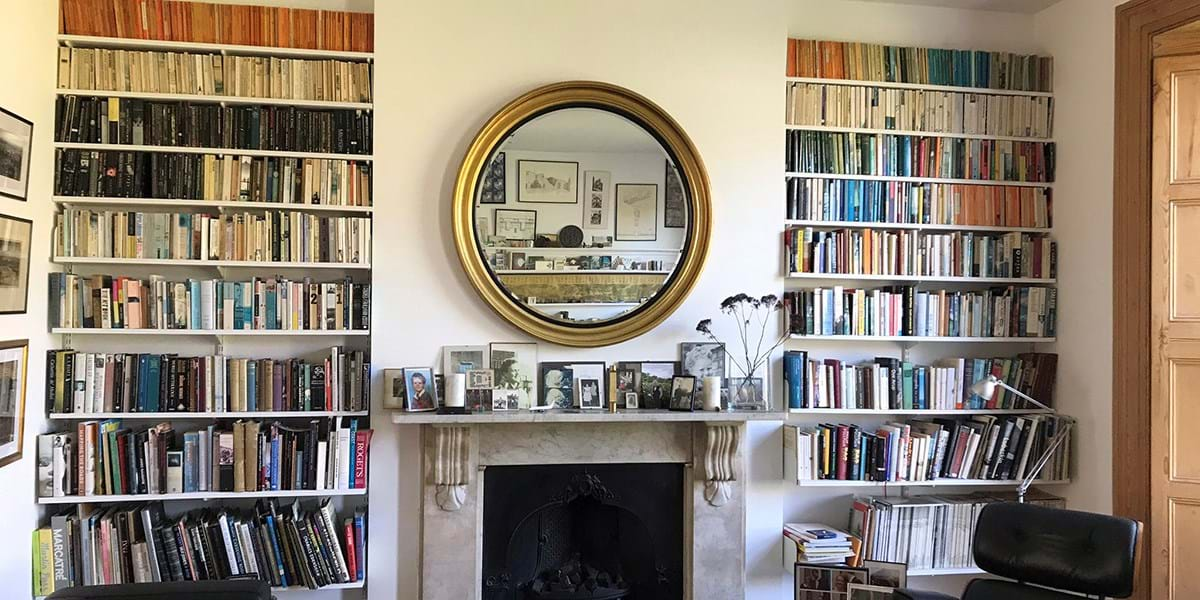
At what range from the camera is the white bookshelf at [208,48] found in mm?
3324

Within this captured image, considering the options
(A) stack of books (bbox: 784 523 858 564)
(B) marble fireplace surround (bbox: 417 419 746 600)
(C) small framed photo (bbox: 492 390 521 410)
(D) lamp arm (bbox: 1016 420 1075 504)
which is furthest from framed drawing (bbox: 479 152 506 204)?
(D) lamp arm (bbox: 1016 420 1075 504)

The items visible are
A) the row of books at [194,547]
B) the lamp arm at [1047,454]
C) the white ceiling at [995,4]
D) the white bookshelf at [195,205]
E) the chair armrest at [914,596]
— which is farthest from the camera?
the white ceiling at [995,4]

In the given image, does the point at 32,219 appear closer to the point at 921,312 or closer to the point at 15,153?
the point at 15,153

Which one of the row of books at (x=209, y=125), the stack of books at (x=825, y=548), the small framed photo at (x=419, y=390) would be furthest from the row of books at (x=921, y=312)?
the row of books at (x=209, y=125)

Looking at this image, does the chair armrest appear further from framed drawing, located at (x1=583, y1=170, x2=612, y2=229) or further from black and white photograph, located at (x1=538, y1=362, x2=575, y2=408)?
framed drawing, located at (x1=583, y1=170, x2=612, y2=229)

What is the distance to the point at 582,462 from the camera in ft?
11.4

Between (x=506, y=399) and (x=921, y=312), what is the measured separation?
199cm

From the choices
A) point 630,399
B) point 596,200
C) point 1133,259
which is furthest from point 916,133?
point 630,399

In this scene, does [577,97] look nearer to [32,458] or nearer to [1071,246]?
[1071,246]

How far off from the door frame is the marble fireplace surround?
5.41 ft

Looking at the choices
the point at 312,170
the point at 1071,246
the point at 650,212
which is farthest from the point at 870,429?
the point at 312,170

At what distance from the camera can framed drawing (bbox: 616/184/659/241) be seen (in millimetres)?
3537

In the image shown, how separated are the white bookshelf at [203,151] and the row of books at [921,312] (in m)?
2.10

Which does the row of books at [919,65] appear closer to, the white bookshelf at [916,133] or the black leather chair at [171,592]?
the white bookshelf at [916,133]
